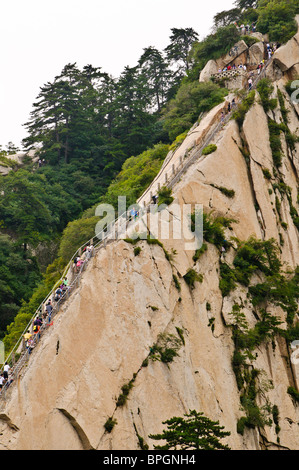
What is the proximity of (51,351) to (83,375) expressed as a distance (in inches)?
67.7

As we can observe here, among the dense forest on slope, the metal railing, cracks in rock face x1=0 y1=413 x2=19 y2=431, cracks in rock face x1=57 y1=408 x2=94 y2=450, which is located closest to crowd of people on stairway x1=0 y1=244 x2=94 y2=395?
the metal railing

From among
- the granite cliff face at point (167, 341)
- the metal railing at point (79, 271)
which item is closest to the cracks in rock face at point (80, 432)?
the granite cliff face at point (167, 341)

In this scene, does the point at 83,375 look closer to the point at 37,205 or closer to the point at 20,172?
the point at 37,205

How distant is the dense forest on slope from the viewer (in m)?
39.0

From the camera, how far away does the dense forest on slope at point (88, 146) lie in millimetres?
39000

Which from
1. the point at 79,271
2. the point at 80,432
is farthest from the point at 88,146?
the point at 80,432

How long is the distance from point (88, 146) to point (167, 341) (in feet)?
107

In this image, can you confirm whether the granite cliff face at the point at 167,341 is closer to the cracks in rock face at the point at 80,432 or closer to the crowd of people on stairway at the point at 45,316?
the cracks in rock face at the point at 80,432

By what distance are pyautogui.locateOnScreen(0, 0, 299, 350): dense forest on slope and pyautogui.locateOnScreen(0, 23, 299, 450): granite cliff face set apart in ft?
24.7

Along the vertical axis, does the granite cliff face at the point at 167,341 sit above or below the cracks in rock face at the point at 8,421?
above

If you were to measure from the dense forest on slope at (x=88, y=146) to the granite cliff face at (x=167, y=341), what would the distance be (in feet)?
24.7

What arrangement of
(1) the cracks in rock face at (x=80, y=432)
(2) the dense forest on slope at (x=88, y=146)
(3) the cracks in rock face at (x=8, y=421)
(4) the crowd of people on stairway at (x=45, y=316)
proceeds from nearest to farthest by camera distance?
(3) the cracks in rock face at (x=8, y=421) → (1) the cracks in rock face at (x=80, y=432) → (4) the crowd of people on stairway at (x=45, y=316) → (2) the dense forest on slope at (x=88, y=146)

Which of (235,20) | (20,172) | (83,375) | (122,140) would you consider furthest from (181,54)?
(83,375)

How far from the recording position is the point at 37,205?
43969mm
